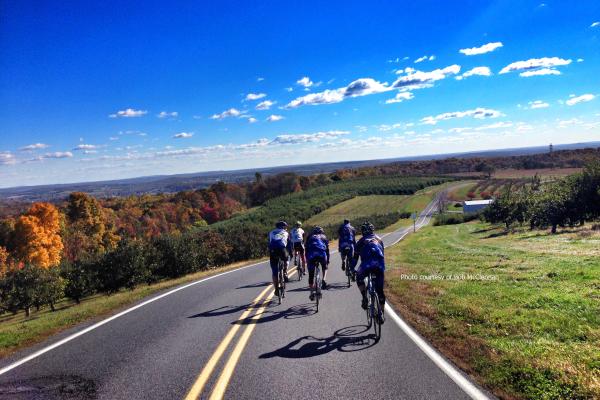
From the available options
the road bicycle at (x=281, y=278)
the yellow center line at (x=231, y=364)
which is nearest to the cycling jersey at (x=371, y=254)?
the yellow center line at (x=231, y=364)

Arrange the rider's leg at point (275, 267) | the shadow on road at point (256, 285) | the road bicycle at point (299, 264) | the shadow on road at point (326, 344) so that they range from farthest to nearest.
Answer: the road bicycle at point (299, 264) → the shadow on road at point (256, 285) → the rider's leg at point (275, 267) → the shadow on road at point (326, 344)

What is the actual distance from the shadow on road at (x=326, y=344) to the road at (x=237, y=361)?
0.05 ft

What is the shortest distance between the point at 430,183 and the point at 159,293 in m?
138

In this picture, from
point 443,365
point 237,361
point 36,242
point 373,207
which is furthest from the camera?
point 373,207

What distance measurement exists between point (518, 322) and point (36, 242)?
201 ft

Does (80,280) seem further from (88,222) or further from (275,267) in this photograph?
(88,222)

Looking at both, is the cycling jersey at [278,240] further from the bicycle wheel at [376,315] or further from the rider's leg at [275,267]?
the bicycle wheel at [376,315]

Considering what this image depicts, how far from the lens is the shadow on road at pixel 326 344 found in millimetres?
6504

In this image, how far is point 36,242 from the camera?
55.2 m

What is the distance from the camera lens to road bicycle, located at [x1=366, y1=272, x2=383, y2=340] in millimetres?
7340

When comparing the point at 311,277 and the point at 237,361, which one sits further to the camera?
the point at 311,277

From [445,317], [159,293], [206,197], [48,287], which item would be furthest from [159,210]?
[445,317]

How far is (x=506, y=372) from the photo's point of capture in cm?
550

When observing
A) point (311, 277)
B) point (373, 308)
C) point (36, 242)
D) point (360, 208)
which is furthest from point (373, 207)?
point (373, 308)
